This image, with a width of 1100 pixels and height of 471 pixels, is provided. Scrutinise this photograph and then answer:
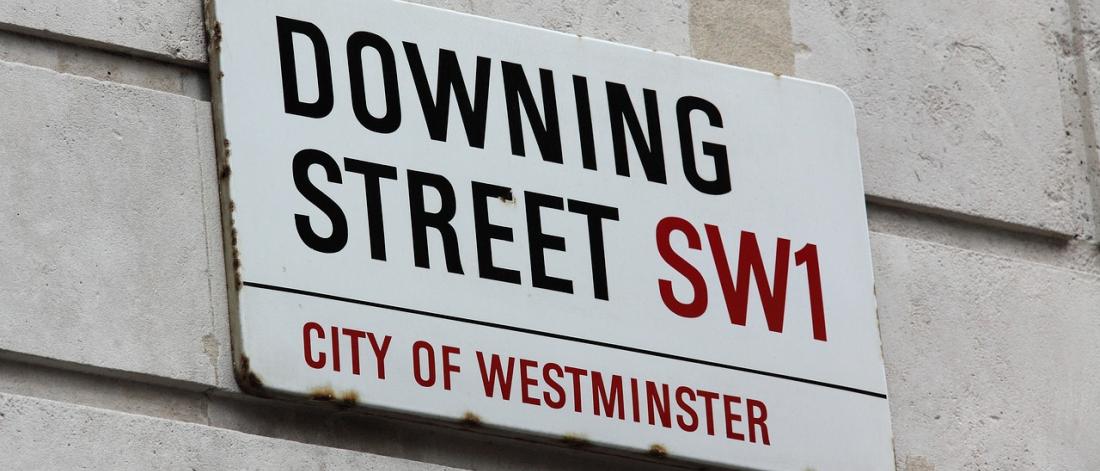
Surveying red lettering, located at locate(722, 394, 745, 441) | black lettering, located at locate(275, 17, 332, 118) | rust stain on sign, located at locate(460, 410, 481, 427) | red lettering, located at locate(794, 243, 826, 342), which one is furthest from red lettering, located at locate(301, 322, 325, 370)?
red lettering, located at locate(794, 243, 826, 342)

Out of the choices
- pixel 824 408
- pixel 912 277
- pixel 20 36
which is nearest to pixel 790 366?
pixel 824 408

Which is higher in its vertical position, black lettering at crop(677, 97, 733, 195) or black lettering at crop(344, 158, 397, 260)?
black lettering at crop(677, 97, 733, 195)

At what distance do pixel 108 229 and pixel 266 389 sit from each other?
335 millimetres

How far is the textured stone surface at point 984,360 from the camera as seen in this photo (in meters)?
4.07

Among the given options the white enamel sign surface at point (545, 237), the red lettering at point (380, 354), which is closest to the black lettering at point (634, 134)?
the white enamel sign surface at point (545, 237)

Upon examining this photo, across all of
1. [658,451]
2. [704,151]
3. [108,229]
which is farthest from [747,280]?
[108,229]

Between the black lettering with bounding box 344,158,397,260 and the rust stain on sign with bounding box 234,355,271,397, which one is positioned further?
the black lettering with bounding box 344,158,397,260

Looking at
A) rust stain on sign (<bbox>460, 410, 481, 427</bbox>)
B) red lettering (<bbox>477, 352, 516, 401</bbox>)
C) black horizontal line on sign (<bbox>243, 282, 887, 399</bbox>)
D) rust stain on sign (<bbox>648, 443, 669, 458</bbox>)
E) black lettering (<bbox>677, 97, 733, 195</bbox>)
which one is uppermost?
black lettering (<bbox>677, 97, 733, 195</bbox>)

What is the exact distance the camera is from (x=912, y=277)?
4.17 meters

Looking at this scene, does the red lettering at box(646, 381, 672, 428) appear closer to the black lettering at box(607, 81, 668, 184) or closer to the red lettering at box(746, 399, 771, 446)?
the red lettering at box(746, 399, 771, 446)

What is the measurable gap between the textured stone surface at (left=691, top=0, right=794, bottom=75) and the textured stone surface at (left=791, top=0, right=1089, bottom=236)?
0.11 feet

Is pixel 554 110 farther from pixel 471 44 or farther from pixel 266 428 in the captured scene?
pixel 266 428

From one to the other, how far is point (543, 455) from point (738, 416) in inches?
13.4

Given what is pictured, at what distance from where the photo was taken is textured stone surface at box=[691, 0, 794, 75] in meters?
4.16
